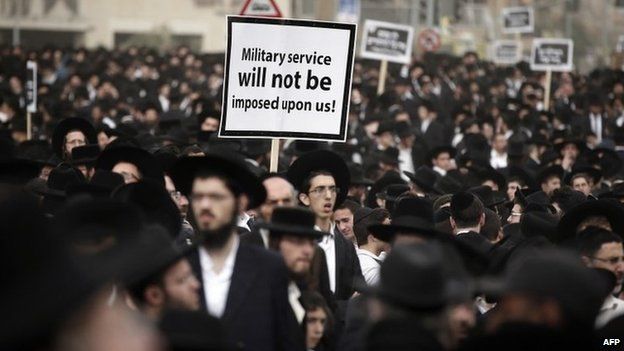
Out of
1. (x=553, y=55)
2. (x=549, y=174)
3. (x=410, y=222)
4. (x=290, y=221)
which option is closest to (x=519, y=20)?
(x=553, y=55)

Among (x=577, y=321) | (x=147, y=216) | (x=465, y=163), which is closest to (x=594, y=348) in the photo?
(x=577, y=321)

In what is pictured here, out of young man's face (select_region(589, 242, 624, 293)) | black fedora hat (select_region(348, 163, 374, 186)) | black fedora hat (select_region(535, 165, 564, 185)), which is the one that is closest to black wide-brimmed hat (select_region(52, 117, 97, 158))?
black fedora hat (select_region(348, 163, 374, 186))

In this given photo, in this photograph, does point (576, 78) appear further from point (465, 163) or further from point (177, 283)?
point (177, 283)

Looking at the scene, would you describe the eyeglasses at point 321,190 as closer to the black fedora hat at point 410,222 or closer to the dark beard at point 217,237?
the black fedora hat at point 410,222

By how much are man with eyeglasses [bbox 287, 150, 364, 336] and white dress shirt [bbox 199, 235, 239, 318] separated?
1.89 metres

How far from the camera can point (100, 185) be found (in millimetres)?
9195

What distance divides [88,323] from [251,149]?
1280 cm

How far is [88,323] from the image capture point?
3.78 metres

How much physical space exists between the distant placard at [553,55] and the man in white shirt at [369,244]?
67.3ft

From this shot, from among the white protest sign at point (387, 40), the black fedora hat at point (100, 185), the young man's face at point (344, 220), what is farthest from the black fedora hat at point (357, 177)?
the white protest sign at point (387, 40)

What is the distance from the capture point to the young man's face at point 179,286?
5.91 m

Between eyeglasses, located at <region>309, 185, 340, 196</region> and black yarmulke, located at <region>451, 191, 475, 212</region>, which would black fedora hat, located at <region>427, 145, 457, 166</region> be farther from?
eyeglasses, located at <region>309, 185, 340, 196</region>

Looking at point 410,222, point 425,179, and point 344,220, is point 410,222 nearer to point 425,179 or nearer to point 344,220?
point 344,220

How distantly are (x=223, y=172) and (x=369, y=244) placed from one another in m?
3.20
